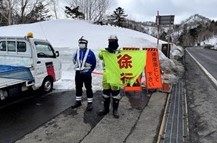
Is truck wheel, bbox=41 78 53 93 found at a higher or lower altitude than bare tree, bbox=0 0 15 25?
lower

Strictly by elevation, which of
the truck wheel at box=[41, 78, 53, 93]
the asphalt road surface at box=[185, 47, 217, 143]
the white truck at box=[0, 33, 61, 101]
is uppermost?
the white truck at box=[0, 33, 61, 101]

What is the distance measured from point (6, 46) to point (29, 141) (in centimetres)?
471

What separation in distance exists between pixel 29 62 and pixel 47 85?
3.42 feet

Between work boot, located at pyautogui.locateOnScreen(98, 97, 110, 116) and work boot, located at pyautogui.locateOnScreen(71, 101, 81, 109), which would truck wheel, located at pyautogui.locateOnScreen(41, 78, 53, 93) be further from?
work boot, located at pyautogui.locateOnScreen(98, 97, 110, 116)

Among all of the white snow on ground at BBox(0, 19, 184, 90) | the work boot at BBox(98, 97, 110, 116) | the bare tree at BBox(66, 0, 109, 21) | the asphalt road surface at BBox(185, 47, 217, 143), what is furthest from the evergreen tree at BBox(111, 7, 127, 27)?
the work boot at BBox(98, 97, 110, 116)

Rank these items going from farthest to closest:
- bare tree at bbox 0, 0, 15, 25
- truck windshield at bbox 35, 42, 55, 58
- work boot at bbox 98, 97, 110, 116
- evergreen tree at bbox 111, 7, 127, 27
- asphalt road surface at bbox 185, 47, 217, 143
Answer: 1. evergreen tree at bbox 111, 7, 127, 27
2. bare tree at bbox 0, 0, 15, 25
3. truck windshield at bbox 35, 42, 55, 58
4. work boot at bbox 98, 97, 110, 116
5. asphalt road surface at bbox 185, 47, 217, 143

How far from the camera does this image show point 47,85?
884 centimetres

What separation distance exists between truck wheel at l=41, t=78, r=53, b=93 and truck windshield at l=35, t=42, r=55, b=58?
2.50 ft

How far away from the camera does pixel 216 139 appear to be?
515cm

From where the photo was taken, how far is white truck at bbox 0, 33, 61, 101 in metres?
7.60

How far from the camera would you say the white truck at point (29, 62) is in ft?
24.9

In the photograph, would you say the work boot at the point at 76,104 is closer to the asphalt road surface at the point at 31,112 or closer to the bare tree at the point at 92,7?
the asphalt road surface at the point at 31,112

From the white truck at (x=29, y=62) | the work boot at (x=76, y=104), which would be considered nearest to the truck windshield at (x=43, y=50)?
the white truck at (x=29, y=62)

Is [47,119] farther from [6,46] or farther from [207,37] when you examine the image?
[207,37]
